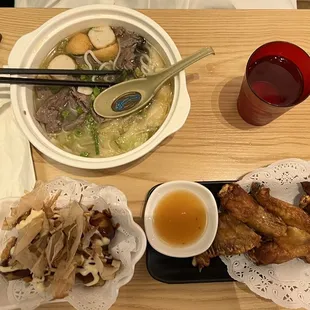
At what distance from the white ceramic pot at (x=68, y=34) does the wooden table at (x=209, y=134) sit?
124 millimetres

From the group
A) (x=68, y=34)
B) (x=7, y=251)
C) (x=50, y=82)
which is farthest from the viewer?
(x=68, y=34)

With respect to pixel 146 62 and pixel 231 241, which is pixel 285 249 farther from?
pixel 146 62

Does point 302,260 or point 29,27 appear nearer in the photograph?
point 302,260

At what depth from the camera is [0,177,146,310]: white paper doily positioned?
1.23 m

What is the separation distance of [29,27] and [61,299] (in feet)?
3.55

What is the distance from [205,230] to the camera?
1373 mm

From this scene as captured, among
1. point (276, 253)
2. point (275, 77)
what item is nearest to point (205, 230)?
point (276, 253)

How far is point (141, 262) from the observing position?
4.59 ft

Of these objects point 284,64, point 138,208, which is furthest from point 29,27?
point 284,64

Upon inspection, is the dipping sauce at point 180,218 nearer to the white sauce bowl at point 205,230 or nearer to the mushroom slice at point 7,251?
the white sauce bowl at point 205,230

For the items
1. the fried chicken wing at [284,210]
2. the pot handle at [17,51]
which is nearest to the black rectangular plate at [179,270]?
the fried chicken wing at [284,210]

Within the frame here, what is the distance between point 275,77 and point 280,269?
2.23 feet

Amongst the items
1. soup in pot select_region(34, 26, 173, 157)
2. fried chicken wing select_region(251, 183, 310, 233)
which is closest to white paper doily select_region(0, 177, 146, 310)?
soup in pot select_region(34, 26, 173, 157)

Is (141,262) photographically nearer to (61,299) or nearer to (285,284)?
(61,299)
